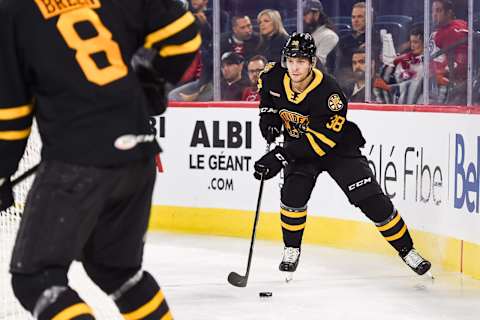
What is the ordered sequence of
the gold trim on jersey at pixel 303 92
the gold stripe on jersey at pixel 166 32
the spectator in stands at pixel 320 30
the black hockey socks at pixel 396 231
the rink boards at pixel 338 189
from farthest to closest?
the spectator in stands at pixel 320 30 < the rink boards at pixel 338 189 < the black hockey socks at pixel 396 231 < the gold trim on jersey at pixel 303 92 < the gold stripe on jersey at pixel 166 32

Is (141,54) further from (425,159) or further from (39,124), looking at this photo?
(425,159)

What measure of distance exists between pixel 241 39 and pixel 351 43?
2.72 feet

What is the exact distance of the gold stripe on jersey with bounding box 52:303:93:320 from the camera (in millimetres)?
2576

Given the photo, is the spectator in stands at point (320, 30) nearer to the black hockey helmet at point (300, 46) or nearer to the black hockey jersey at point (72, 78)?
the black hockey helmet at point (300, 46)

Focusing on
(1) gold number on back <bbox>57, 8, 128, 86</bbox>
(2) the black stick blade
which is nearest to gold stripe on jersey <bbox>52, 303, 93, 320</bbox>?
(1) gold number on back <bbox>57, 8, 128, 86</bbox>

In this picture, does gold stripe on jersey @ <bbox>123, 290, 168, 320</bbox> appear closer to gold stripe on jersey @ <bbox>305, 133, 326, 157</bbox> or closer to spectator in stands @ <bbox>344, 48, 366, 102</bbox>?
gold stripe on jersey @ <bbox>305, 133, 326, 157</bbox>

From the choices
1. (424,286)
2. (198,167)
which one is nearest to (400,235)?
(424,286)

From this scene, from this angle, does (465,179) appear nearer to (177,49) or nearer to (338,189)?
(338,189)

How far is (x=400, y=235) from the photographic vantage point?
5520 millimetres

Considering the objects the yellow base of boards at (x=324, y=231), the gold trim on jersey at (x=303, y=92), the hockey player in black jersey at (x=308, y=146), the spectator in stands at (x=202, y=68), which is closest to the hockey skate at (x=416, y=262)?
the hockey player in black jersey at (x=308, y=146)

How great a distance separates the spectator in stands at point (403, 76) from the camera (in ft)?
22.0

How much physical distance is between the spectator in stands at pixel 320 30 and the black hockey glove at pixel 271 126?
179 cm

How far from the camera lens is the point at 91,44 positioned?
2625mm

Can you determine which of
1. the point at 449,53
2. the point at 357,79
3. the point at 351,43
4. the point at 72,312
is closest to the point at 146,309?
the point at 72,312
